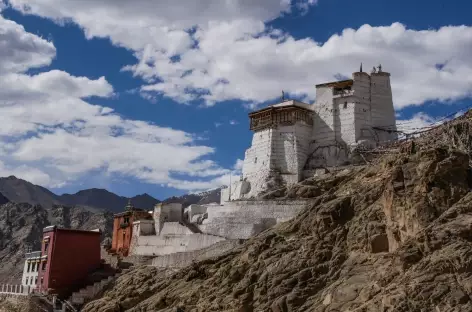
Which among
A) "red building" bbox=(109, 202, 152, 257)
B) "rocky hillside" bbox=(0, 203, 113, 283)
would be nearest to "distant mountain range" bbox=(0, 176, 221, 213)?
"rocky hillside" bbox=(0, 203, 113, 283)

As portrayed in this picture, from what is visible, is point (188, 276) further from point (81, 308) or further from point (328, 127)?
point (328, 127)

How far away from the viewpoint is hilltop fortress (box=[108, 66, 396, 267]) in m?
51.3

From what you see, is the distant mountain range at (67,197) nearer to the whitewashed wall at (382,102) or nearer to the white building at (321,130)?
the white building at (321,130)

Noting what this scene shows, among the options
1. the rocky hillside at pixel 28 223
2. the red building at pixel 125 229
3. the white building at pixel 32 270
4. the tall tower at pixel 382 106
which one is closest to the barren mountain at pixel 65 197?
the rocky hillside at pixel 28 223

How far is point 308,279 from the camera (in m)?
26.2

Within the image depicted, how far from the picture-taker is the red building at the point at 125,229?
176 ft

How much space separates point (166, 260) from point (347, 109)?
21.5 meters

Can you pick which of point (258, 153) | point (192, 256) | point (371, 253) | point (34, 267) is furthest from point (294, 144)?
point (371, 253)

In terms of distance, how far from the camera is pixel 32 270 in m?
53.5

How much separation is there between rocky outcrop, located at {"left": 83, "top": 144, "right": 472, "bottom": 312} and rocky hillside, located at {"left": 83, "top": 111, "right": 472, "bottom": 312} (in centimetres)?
4

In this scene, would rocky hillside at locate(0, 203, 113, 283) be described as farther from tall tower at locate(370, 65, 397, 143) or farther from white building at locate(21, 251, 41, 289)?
tall tower at locate(370, 65, 397, 143)

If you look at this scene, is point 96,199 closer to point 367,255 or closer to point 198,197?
point 198,197

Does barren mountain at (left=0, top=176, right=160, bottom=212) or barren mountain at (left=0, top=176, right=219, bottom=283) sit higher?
barren mountain at (left=0, top=176, right=160, bottom=212)

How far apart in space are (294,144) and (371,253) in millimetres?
29371
